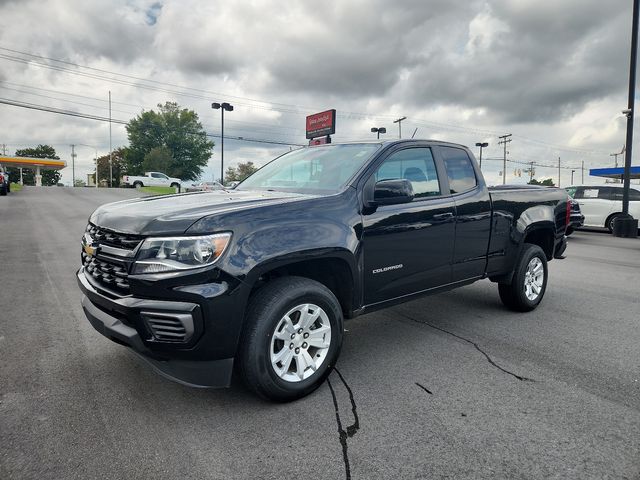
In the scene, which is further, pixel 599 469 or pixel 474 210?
pixel 474 210

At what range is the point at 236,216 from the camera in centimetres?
276

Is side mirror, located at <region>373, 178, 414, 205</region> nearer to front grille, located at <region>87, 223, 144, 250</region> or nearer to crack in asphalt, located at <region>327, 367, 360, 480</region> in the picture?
crack in asphalt, located at <region>327, 367, 360, 480</region>

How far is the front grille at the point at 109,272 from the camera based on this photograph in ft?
9.07

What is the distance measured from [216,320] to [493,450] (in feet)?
5.63

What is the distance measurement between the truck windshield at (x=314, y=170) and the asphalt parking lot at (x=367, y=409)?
1493 mm

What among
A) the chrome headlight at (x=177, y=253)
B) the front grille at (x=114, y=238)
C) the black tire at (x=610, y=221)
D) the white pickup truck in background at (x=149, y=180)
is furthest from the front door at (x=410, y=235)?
the white pickup truck in background at (x=149, y=180)

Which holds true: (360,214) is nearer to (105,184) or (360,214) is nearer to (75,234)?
(75,234)

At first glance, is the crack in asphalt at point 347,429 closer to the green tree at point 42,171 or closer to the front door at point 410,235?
the front door at point 410,235

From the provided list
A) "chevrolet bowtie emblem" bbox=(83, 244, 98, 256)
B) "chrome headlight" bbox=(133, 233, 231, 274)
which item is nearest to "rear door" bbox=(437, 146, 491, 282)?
"chrome headlight" bbox=(133, 233, 231, 274)

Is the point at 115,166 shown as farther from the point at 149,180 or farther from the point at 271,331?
the point at 271,331

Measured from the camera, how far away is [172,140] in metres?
69.2

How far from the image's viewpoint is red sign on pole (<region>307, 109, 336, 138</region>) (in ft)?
147

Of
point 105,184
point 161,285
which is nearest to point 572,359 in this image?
point 161,285

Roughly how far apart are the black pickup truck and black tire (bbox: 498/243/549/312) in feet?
2.63
